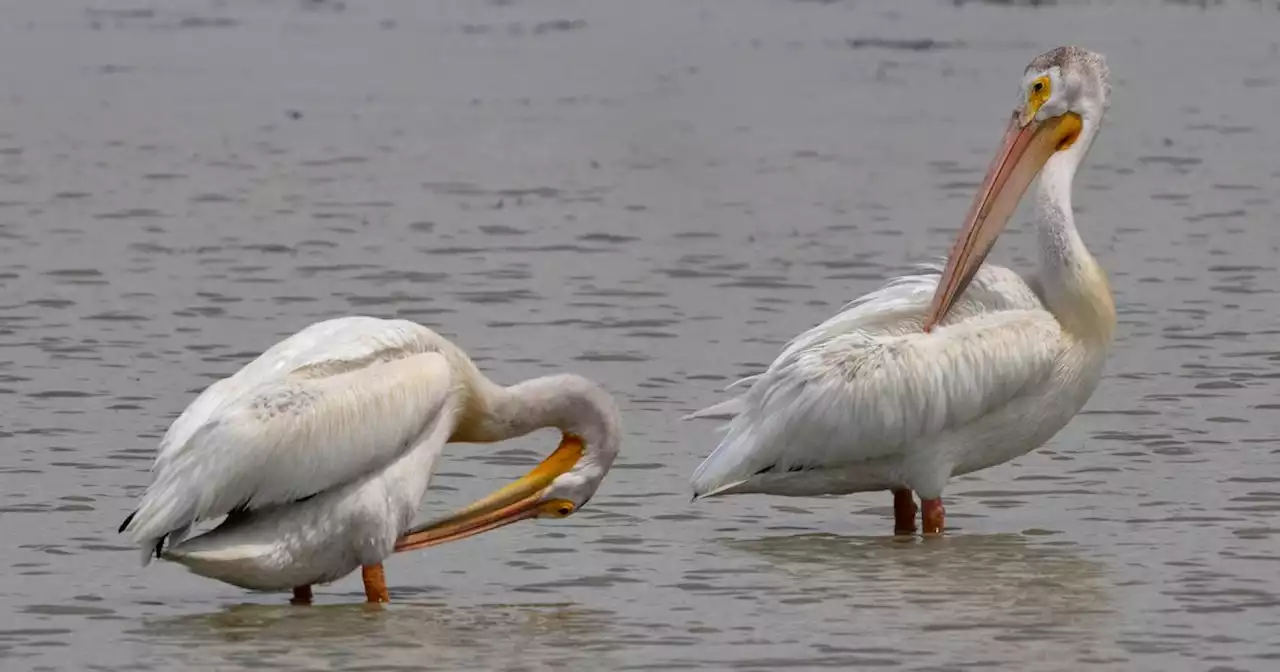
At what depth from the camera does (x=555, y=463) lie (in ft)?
26.4

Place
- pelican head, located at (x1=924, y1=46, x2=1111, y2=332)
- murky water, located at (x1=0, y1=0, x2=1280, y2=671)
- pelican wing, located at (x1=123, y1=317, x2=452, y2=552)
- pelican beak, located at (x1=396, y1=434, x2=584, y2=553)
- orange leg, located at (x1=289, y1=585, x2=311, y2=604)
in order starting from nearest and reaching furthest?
pelican wing, located at (x1=123, y1=317, x2=452, y2=552) → murky water, located at (x1=0, y1=0, x2=1280, y2=671) → orange leg, located at (x1=289, y1=585, x2=311, y2=604) → pelican beak, located at (x1=396, y1=434, x2=584, y2=553) → pelican head, located at (x1=924, y1=46, x2=1111, y2=332)

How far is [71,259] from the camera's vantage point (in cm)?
1409

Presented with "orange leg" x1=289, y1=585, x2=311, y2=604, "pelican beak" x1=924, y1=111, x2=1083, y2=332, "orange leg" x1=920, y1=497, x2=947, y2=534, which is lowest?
"orange leg" x1=289, y1=585, x2=311, y2=604

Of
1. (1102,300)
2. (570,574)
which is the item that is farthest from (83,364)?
(1102,300)

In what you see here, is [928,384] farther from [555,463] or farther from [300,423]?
[300,423]

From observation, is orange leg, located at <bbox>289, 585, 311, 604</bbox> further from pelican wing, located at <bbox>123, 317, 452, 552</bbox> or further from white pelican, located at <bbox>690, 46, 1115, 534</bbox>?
white pelican, located at <bbox>690, 46, 1115, 534</bbox>

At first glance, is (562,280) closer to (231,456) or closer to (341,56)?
(231,456)

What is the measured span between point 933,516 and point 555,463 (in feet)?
4.74

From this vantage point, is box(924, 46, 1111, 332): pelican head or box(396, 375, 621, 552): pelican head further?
box(924, 46, 1111, 332): pelican head

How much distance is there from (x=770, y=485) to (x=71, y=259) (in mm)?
6243

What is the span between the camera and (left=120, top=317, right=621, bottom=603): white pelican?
7.44m

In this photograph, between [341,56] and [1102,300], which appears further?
[341,56]

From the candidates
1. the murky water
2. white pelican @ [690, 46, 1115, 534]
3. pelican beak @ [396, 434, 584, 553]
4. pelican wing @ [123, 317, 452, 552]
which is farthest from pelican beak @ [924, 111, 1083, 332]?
pelican wing @ [123, 317, 452, 552]

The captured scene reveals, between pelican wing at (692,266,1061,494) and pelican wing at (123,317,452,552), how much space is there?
1374 mm
